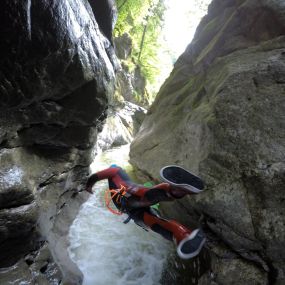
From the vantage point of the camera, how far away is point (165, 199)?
3951 mm

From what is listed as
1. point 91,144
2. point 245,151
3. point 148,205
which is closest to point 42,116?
point 91,144

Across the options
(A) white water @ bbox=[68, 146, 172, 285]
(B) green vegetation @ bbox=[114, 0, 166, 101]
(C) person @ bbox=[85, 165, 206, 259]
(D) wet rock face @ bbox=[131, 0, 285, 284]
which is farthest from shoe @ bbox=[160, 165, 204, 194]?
(B) green vegetation @ bbox=[114, 0, 166, 101]

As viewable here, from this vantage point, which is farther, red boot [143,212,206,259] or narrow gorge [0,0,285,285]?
narrow gorge [0,0,285,285]

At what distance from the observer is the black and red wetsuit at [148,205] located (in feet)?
12.5

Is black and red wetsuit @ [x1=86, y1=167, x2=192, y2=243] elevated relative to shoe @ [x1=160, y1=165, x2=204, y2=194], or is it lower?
lower

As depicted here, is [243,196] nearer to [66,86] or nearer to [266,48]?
[66,86]

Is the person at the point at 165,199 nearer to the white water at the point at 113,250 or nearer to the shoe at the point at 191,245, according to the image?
the shoe at the point at 191,245

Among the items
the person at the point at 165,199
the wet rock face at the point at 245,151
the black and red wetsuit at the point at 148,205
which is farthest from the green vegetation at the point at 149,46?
the person at the point at 165,199

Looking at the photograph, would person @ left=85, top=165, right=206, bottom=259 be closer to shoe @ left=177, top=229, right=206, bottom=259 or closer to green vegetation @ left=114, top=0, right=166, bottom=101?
shoe @ left=177, top=229, right=206, bottom=259

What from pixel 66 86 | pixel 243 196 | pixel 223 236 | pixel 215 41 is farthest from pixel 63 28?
pixel 215 41

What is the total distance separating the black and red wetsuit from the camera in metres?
3.80

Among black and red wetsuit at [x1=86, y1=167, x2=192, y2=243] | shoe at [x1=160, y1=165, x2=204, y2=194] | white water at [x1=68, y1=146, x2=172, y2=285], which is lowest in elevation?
white water at [x1=68, y1=146, x2=172, y2=285]

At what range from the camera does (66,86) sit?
4102mm

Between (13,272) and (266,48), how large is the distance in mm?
6333
